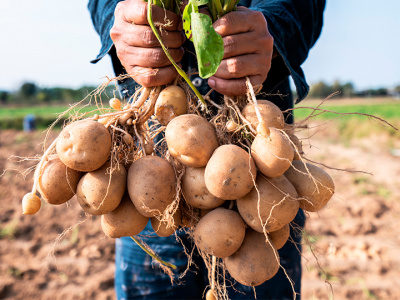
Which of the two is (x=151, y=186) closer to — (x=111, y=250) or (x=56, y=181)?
(x=56, y=181)

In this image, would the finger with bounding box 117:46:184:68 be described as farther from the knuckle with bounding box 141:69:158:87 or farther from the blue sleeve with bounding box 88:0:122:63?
the blue sleeve with bounding box 88:0:122:63

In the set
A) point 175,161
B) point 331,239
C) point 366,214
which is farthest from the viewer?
point 366,214

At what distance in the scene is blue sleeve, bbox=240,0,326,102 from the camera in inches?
59.8

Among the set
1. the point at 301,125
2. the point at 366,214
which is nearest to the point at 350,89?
the point at 366,214

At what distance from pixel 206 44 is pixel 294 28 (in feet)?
2.31

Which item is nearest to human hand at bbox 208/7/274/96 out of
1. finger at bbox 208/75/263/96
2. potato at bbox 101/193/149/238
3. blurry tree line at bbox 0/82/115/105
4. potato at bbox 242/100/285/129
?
finger at bbox 208/75/263/96

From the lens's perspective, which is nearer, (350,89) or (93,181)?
(93,181)

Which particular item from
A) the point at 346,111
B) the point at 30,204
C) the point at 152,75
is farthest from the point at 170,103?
the point at 346,111

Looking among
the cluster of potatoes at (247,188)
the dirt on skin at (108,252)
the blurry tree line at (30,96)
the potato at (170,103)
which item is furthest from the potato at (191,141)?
the blurry tree line at (30,96)

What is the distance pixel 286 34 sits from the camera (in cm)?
157

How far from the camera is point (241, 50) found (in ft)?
4.08

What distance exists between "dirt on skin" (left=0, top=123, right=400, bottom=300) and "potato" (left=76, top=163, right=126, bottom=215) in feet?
3.39

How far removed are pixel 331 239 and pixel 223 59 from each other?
12.6ft

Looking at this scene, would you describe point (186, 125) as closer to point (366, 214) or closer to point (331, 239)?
point (331, 239)
